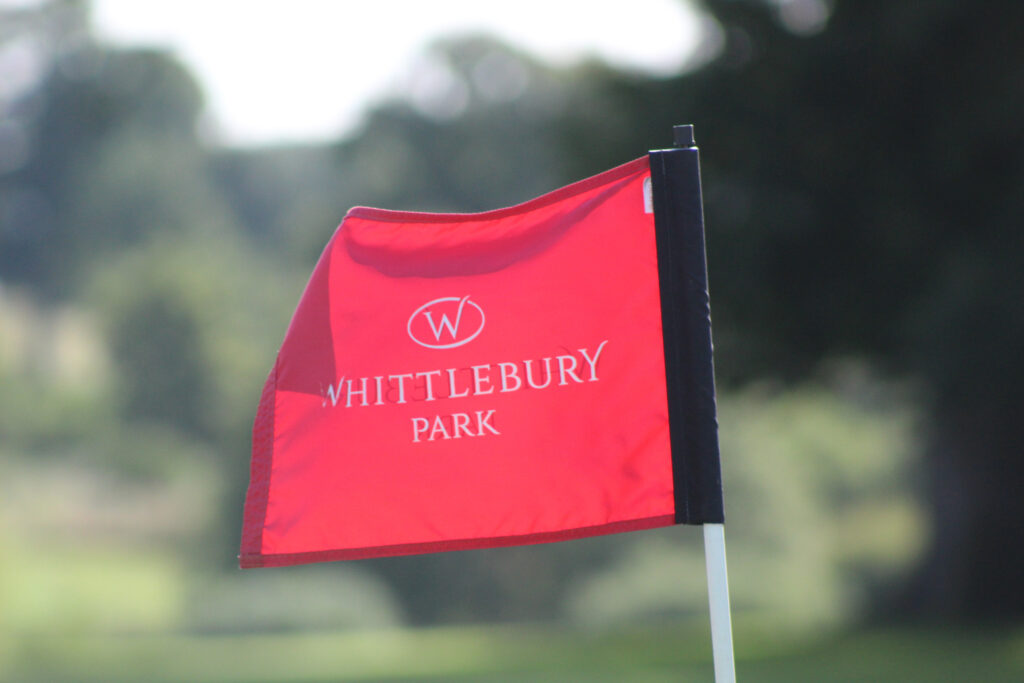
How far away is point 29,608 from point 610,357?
2627cm

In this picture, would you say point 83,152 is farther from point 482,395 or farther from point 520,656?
point 482,395

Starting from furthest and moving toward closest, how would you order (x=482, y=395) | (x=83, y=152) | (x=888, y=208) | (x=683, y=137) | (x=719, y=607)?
(x=83, y=152) < (x=888, y=208) < (x=482, y=395) < (x=683, y=137) < (x=719, y=607)

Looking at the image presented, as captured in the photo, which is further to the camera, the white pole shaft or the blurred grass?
the blurred grass

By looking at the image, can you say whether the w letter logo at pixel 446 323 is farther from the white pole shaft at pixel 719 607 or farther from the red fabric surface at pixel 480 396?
the white pole shaft at pixel 719 607

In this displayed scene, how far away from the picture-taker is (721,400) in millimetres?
21266

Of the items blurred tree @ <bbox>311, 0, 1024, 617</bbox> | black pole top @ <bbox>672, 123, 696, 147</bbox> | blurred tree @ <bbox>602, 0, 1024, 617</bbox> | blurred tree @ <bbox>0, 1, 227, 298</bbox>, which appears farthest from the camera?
blurred tree @ <bbox>0, 1, 227, 298</bbox>

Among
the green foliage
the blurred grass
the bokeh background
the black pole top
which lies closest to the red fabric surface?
the black pole top

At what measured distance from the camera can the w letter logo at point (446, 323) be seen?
5.25m

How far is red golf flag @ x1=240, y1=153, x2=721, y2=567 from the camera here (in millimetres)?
5121

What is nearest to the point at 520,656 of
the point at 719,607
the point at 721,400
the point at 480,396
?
the point at 721,400

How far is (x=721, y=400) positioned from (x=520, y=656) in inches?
176

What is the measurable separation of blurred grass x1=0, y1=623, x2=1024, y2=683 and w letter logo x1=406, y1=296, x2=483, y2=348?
10.6 meters

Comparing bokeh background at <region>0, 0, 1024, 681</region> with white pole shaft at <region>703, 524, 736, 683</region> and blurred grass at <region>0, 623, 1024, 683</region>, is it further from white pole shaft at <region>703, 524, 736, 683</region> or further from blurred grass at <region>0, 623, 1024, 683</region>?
white pole shaft at <region>703, 524, 736, 683</region>

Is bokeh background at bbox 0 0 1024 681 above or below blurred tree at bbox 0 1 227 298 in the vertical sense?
below
